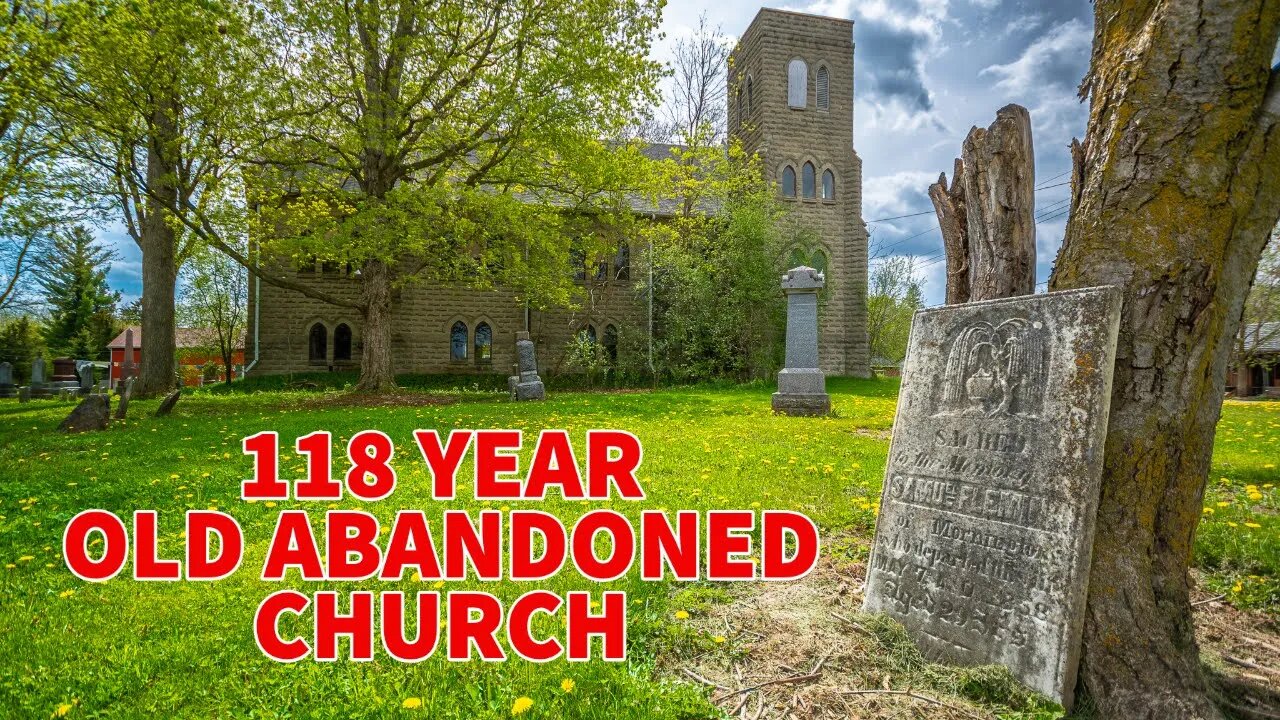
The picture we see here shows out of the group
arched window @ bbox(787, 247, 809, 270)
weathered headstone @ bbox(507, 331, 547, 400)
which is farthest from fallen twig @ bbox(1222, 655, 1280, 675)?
arched window @ bbox(787, 247, 809, 270)

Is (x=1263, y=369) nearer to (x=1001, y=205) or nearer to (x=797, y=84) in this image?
(x=797, y=84)

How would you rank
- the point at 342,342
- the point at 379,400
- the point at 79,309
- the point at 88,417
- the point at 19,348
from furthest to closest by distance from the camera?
the point at 79,309 → the point at 19,348 → the point at 342,342 → the point at 379,400 → the point at 88,417

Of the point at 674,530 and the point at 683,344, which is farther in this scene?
the point at 683,344

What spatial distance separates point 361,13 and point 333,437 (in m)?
10.5

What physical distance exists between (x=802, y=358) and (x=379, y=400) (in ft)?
33.9

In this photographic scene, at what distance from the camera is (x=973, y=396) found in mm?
2928

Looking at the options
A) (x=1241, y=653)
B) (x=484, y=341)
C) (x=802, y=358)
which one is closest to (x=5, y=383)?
(x=484, y=341)

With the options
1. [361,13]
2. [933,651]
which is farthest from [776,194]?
[933,651]

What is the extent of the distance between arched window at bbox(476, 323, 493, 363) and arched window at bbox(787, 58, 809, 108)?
16.6 m

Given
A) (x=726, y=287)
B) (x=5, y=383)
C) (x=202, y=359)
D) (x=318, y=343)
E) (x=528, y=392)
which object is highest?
(x=726, y=287)

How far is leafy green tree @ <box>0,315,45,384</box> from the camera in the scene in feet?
103

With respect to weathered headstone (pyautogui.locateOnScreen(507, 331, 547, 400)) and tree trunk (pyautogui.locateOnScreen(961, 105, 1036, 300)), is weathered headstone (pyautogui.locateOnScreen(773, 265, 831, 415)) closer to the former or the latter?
weathered headstone (pyautogui.locateOnScreen(507, 331, 547, 400))

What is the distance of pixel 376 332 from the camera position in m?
17.2

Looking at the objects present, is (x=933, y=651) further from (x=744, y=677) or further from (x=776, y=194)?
(x=776, y=194)
